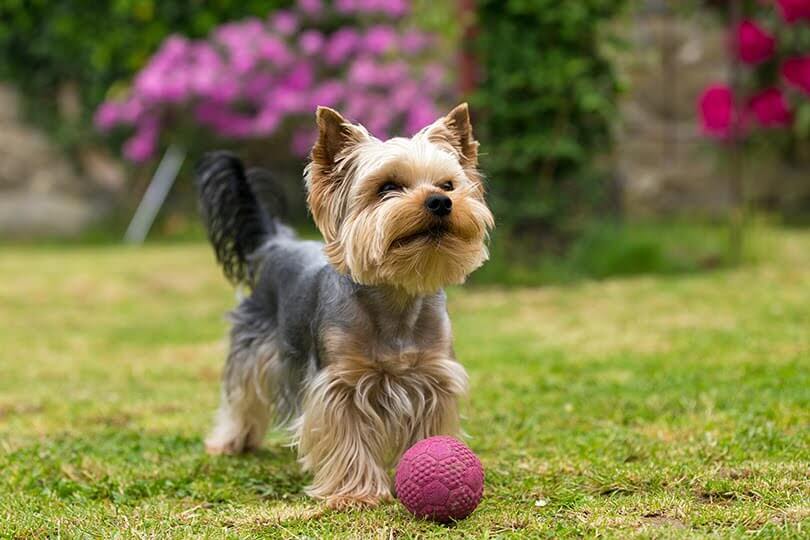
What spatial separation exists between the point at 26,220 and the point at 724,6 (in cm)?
1006

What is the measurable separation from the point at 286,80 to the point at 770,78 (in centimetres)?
626

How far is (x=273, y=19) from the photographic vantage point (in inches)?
566

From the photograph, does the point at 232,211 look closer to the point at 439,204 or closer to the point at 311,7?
the point at 439,204

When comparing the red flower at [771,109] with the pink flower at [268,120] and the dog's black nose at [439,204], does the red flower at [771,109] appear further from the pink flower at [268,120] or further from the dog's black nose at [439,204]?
the dog's black nose at [439,204]

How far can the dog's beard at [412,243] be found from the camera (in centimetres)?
367

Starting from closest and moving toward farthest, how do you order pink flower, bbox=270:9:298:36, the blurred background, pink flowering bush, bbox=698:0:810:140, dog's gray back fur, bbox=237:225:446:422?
dog's gray back fur, bbox=237:225:446:422, pink flowering bush, bbox=698:0:810:140, the blurred background, pink flower, bbox=270:9:298:36

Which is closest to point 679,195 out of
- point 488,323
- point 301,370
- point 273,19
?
point 273,19

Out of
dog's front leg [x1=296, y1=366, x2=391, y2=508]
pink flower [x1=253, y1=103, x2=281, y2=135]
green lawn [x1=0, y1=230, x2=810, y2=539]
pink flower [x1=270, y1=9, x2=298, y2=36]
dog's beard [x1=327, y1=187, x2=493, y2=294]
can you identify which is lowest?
green lawn [x1=0, y1=230, x2=810, y2=539]

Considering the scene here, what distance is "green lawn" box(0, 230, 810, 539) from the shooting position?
3.48 meters

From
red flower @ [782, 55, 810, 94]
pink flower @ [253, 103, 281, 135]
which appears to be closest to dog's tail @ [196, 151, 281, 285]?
pink flower @ [253, 103, 281, 135]

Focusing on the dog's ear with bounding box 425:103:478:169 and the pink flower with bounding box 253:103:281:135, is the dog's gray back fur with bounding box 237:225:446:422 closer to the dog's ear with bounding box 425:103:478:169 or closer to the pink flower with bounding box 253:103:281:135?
the dog's ear with bounding box 425:103:478:169

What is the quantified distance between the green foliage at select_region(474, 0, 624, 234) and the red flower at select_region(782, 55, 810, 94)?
4.53m

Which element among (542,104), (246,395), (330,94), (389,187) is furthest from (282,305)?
(330,94)

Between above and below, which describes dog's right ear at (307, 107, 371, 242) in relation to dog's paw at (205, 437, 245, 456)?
above
